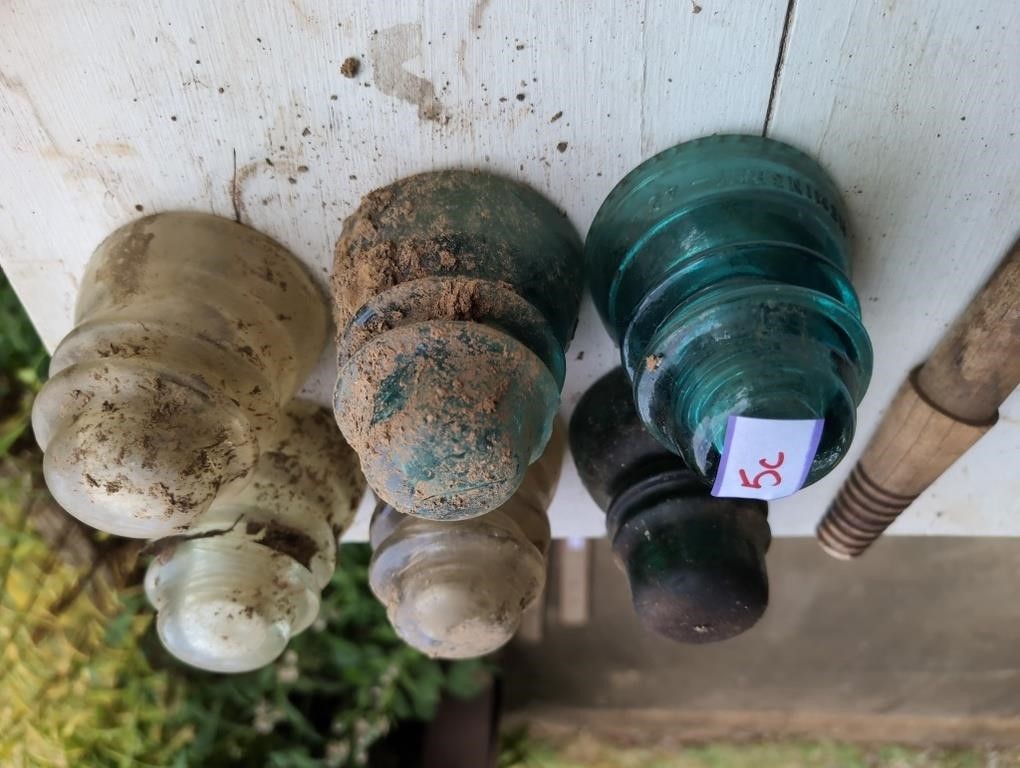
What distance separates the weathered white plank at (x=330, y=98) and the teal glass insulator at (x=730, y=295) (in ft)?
0.09

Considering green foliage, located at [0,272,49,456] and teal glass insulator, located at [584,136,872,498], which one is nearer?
teal glass insulator, located at [584,136,872,498]

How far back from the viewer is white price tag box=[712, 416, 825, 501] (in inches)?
14.5

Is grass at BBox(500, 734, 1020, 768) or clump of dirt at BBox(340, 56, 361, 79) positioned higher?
clump of dirt at BBox(340, 56, 361, 79)

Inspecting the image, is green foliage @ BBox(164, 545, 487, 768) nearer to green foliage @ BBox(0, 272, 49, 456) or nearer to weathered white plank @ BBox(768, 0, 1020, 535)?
green foliage @ BBox(0, 272, 49, 456)

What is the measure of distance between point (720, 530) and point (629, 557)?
6 cm

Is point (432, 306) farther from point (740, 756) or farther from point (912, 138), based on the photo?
point (740, 756)

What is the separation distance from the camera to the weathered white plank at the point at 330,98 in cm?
41

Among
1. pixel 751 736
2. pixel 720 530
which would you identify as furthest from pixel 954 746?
pixel 720 530

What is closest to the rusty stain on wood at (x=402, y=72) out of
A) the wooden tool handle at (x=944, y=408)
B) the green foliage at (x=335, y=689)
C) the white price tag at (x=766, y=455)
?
the white price tag at (x=766, y=455)

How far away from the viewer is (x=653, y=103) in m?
0.44

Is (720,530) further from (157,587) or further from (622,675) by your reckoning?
(622,675)

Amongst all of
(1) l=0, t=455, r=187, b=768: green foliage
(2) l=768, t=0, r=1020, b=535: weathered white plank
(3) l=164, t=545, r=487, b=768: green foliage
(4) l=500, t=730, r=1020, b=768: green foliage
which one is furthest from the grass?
(2) l=768, t=0, r=1020, b=535: weathered white plank

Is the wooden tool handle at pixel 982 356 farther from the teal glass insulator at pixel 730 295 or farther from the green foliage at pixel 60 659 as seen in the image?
the green foliage at pixel 60 659

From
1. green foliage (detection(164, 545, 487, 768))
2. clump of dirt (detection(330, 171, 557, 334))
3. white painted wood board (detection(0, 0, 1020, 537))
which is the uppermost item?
white painted wood board (detection(0, 0, 1020, 537))
